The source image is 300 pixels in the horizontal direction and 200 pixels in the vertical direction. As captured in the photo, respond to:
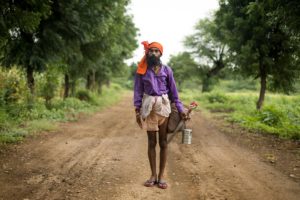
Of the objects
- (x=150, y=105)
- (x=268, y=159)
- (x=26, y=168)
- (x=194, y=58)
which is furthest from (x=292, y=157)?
(x=194, y=58)

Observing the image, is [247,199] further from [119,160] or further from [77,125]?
[77,125]

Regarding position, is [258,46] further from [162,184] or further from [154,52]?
[162,184]

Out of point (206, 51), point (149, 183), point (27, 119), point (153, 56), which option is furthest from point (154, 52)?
point (206, 51)

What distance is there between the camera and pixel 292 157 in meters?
8.12

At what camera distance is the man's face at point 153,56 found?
17.3ft

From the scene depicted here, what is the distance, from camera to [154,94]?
17.5 feet

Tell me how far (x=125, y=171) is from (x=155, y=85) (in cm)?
200

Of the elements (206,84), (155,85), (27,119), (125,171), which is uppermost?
(206,84)

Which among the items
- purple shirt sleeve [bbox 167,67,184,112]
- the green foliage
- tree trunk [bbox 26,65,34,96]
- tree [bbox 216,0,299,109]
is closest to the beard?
purple shirt sleeve [bbox 167,67,184,112]

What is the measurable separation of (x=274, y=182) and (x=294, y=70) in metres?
9.95

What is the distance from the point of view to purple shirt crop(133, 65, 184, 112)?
5.32 metres

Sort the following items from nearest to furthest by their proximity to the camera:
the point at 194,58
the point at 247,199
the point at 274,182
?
the point at 247,199, the point at 274,182, the point at 194,58

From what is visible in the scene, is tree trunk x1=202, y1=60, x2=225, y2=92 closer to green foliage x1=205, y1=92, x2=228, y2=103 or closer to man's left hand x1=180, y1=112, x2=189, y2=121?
green foliage x1=205, y1=92, x2=228, y2=103

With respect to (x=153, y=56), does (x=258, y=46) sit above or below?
above
